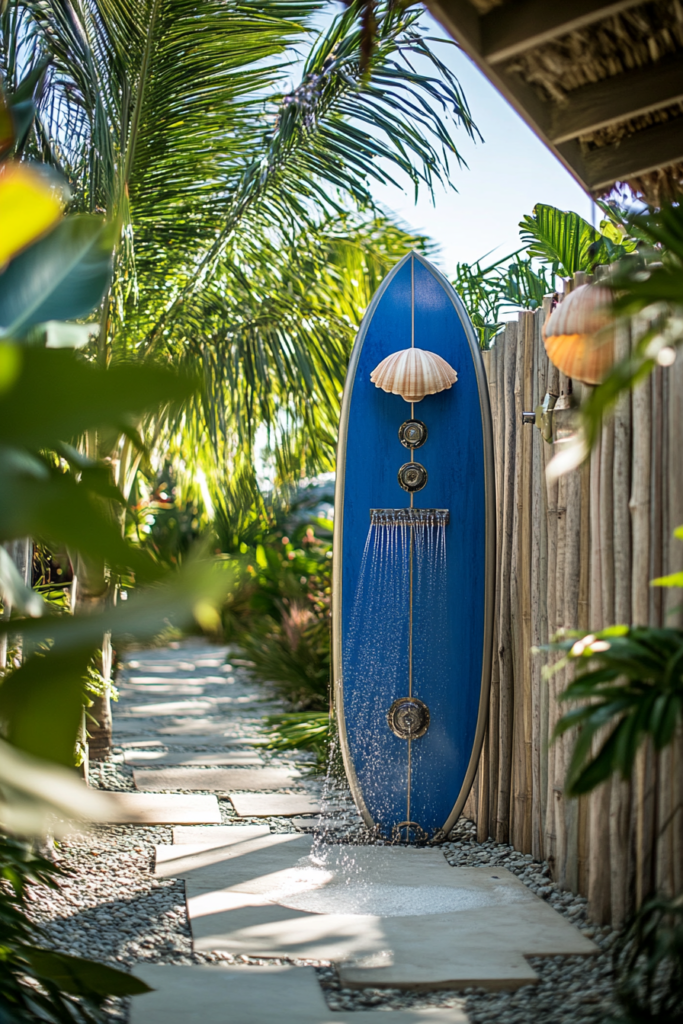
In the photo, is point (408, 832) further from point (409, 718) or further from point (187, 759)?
point (187, 759)

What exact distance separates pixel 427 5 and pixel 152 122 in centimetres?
260

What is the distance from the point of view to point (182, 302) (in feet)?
15.6

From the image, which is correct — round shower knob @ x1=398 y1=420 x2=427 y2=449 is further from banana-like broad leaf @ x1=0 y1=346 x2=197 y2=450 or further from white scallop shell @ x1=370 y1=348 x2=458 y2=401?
banana-like broad leaf @ x1=0 y1=346 x2=197 y2=450

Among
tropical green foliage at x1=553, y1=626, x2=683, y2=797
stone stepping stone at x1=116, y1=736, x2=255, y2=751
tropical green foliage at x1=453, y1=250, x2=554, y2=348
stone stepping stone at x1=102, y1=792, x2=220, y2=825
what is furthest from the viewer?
stone stepping stone at x1=116, y1=736, x2=255, y2=751

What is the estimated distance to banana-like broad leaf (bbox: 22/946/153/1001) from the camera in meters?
Result: 1.86

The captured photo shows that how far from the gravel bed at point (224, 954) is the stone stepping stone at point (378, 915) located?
0.04 m

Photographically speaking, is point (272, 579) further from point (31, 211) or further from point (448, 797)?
point (31, 211)

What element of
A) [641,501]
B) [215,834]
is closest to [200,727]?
[215,834]

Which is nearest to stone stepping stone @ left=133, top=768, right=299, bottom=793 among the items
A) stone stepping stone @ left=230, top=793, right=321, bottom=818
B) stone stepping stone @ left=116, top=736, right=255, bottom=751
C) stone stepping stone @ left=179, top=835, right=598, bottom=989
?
stone stepping stone @ left=230, top=793, right=321, bottom=818

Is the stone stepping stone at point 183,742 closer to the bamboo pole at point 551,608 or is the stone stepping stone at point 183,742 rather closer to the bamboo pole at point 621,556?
the bamboo pole at point 551,608

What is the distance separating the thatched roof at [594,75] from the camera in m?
2.10

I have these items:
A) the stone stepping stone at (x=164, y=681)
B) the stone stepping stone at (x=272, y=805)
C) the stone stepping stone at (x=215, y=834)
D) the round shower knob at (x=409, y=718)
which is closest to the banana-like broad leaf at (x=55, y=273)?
the round shower knob at (x=409, y=718)

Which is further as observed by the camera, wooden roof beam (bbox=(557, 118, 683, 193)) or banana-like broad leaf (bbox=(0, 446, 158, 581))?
wooden roof beam (bbox=(557, 118, 683, 193))

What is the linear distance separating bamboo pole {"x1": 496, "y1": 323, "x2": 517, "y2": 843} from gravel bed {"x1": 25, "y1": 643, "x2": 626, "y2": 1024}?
191mm
